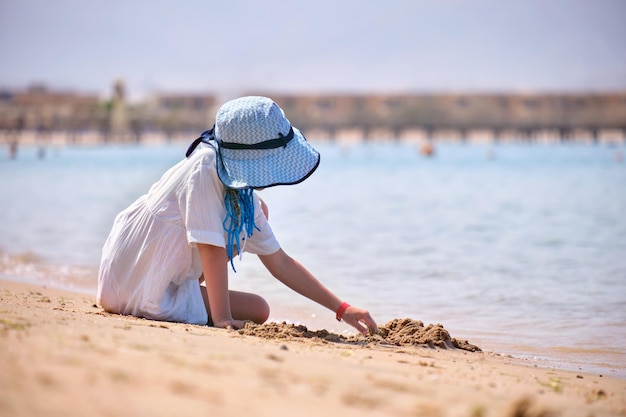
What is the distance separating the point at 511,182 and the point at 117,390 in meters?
23.5

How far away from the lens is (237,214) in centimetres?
357

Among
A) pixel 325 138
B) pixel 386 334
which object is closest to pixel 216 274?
pixel 386 334

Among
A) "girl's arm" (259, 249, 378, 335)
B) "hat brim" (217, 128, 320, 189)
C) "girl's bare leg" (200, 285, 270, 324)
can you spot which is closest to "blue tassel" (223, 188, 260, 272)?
"hat brim" (217, 128, 320, 189)

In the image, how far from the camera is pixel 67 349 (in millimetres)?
2480

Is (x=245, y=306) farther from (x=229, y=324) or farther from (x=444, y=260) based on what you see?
(x=444, y=260)

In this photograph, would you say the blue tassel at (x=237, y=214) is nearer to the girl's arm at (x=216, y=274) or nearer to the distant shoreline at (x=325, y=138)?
the girl's arm at (x=216, y=274)

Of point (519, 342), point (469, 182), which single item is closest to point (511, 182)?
point (469, 182)

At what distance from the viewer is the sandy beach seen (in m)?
2.06

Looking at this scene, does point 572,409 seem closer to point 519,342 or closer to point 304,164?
point 304,164

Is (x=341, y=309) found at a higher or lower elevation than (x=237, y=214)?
lower

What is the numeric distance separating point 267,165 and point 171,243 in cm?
56

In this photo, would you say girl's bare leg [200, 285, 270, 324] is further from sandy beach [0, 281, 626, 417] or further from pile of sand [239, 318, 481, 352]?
sandy beach [0, 281, 626, 417]

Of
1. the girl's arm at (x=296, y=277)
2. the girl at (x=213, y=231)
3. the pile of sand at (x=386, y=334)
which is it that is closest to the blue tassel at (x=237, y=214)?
the girl at (x=213, y=231)

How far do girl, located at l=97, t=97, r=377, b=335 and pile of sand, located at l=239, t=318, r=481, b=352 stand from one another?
4.0 inches
